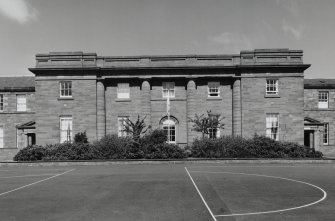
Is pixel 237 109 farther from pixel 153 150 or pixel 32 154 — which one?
pixel 32 154

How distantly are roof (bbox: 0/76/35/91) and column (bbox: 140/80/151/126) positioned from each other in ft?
44.0

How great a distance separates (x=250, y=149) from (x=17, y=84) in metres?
27.3

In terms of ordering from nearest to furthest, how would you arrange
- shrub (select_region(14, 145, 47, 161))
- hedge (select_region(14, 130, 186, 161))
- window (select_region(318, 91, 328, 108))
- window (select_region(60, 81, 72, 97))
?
1. shrub (select_region(14, 145, 47, 161))
2. hedge (select_region(14, 130, 186, 161))
3. window (select_region(60, 81, 72, 97))
4. window (select_region(318, 91, 328, 108))

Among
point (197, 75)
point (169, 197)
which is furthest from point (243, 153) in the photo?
point (169, 197)

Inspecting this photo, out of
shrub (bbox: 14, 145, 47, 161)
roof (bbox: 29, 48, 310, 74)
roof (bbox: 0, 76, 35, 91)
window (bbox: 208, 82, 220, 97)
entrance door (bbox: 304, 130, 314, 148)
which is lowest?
shrub (bbox: 14, 145, 47, 161)

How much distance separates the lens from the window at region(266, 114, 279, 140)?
2927 cm

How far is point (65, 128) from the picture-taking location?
1171 inches

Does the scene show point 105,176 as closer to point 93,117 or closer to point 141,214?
point 141,214

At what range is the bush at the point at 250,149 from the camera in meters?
24.4

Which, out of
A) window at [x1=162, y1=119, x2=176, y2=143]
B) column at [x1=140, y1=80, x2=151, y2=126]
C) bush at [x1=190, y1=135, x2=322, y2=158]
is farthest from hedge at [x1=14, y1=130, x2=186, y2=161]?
window at [x1=162, y1=119, x2=176, y2=143]

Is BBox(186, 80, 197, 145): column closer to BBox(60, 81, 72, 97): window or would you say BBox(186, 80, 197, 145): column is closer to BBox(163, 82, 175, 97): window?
BBox(163, 82, 175, 97): window

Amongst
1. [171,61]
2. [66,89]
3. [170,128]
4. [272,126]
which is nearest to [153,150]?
[170,128]

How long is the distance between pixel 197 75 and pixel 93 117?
448 inches

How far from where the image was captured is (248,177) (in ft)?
51.9
